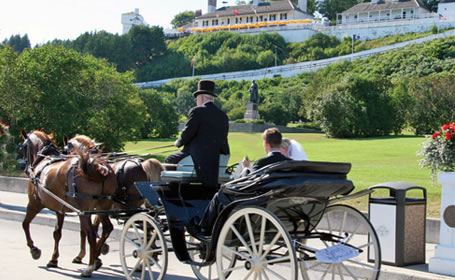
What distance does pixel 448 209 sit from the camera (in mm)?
7773

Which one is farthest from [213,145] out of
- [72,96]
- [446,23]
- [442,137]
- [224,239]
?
[446,23]

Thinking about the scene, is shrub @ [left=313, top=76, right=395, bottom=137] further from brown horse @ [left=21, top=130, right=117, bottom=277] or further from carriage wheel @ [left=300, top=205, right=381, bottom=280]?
brown horse @ [left=21, top=130, right=117, bottom=277]

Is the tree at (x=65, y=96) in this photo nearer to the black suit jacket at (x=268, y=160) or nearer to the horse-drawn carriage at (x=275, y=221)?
the horse-drawn carriage at (x=275, y=221)

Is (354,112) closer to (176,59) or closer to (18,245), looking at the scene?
(18,245)

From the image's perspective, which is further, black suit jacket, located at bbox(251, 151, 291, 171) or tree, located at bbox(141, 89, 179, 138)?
tree, located at bbox(141, 89, 179, 138)

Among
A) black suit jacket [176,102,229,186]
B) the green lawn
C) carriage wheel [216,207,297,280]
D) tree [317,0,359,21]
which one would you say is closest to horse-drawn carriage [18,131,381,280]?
carriage wheel [216,207,297,280]

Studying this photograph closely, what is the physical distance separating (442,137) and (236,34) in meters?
118

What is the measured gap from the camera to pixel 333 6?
143 metres

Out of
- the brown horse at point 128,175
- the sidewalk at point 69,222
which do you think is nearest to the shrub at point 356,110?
the sidewalk at point 69,222

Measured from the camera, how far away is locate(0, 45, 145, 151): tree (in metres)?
30.5

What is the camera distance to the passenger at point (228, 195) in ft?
20.4

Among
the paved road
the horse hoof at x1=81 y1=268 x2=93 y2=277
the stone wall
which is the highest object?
the stone wall

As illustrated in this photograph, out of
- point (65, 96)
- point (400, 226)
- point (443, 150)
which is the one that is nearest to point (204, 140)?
point (400, 226)

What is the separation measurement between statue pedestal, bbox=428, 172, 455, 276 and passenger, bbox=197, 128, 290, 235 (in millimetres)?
2691
